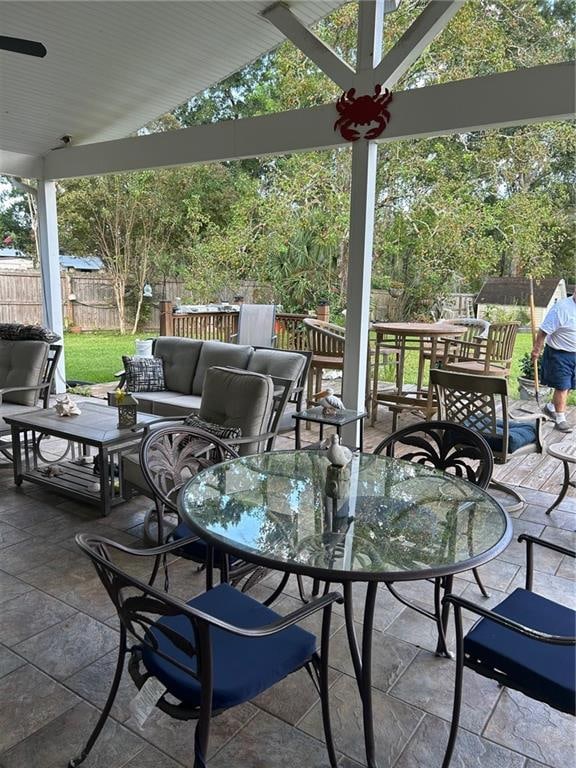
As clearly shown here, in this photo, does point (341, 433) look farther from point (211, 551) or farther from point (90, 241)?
point (90, 241)

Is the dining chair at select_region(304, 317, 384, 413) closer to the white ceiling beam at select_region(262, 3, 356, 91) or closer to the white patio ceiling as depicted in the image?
the white ceiling beam at select_region(262, 3, 356, 91)

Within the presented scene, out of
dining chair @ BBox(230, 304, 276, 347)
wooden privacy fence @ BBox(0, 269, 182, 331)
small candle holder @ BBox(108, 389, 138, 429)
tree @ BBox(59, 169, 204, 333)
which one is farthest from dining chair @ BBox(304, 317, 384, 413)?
tree @ BBox(59, 169, 204, 333)

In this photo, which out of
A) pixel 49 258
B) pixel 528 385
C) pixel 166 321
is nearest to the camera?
pixel 528 385

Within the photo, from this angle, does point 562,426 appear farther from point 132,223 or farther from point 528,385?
point 132,223

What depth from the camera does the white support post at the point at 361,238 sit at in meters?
3.91

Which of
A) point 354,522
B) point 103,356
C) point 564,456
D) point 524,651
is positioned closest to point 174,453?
point 354,522

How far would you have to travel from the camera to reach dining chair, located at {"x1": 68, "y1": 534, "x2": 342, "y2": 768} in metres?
1.23

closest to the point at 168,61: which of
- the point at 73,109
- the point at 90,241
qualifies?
the point at 73,109

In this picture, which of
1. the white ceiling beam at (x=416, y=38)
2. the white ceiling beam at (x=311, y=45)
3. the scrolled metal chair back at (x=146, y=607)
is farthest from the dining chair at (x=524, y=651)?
the white ceiling beam at (x=311, y=45)

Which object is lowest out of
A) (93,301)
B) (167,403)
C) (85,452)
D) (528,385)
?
(85,452)

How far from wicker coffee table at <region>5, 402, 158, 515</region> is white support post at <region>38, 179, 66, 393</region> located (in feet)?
9.45

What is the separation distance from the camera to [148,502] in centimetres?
357

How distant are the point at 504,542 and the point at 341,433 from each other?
2807mm

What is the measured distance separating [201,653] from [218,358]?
3691mm
